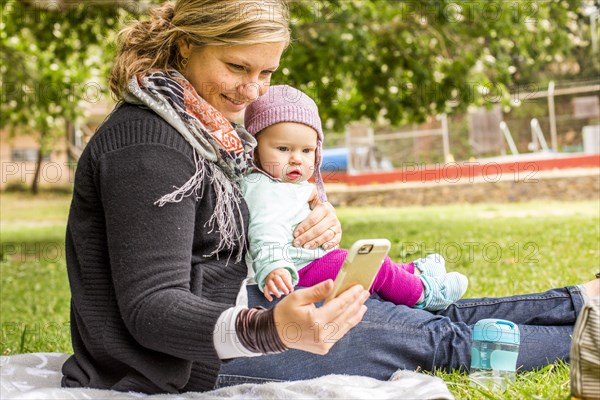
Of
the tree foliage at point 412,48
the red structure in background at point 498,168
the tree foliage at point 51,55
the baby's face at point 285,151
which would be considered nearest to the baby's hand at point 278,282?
the baby's face at point 285,151

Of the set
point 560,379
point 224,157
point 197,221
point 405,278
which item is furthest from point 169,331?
point 560,379

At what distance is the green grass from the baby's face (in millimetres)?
811

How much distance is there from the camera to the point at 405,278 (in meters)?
2.58

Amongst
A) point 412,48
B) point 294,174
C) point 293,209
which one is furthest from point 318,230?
point 412,48

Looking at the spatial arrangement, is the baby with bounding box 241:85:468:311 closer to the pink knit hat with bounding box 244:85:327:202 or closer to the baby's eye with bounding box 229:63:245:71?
the pink knit hat with bounding box 244:85:327:202

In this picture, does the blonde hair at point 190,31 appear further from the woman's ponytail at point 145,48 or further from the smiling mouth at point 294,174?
the smiling mouth at point 294,174

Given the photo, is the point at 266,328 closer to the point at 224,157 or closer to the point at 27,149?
the point at 224,157

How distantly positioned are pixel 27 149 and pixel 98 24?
67.0 feet

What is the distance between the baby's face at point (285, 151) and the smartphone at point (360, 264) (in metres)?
0.83

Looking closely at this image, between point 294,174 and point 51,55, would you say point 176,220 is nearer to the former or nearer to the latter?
point 294,174

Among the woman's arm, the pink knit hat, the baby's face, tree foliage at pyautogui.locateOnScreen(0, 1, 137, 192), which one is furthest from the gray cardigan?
tree foliage at pyautogui.locateOnScreen(0, 1, 137, 192)

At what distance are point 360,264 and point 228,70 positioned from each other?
0.75 metres

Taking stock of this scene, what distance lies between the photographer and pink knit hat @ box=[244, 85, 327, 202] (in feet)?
8.37

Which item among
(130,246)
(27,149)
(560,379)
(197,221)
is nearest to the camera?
(130,246)
